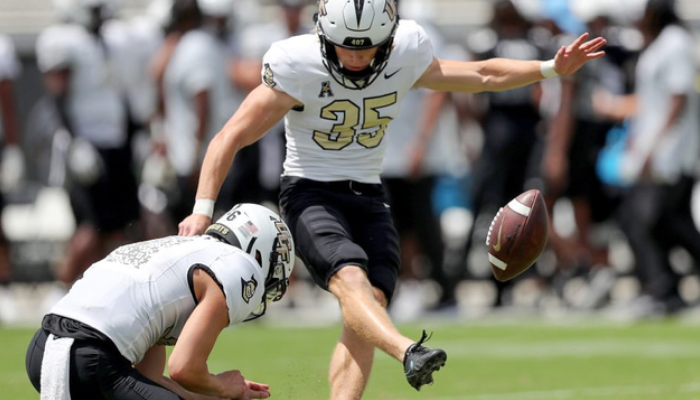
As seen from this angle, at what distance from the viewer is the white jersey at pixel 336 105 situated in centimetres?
683

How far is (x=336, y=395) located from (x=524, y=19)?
663 centimetres

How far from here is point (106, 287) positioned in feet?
18.5

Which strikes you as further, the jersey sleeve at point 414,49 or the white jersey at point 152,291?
the jersey sleeve at point 414,49

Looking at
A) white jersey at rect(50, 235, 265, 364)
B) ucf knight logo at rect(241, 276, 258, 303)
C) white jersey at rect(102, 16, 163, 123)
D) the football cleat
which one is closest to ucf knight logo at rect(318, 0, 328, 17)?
white jersey at rect(50, 235, 265, 364)

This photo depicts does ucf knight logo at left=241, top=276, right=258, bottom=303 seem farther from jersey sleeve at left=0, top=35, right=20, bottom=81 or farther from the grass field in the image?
jersey sleeve at left=0, top=35, right=20, bottom=81

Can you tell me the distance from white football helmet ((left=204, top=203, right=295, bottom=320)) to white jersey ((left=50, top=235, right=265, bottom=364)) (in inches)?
4.7

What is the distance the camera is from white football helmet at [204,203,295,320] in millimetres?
5973

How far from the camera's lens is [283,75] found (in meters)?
6.82

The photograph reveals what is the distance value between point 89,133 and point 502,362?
439cm

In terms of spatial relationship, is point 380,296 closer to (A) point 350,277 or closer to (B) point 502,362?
(A) point 350,277

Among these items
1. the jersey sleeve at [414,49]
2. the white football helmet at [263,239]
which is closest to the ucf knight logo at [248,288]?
the white football helmet at [263,239]

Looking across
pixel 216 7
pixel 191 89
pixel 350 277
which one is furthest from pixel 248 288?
pixel 216 7

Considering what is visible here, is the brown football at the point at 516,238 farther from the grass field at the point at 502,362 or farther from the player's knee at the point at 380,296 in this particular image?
the grass field at the point at 502,362

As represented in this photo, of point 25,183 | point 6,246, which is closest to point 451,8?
point 25,183
